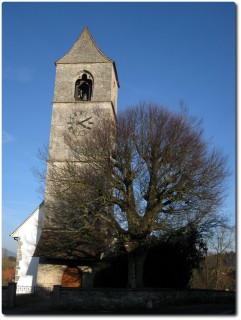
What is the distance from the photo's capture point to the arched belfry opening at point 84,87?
26.5 m

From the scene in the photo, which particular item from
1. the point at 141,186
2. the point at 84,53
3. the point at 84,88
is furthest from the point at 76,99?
the point at 141,186

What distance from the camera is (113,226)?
18.3 metres

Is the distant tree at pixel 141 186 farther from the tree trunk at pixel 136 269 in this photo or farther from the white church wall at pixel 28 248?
the white church wall at pixel 28 248

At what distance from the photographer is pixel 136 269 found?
1789cm

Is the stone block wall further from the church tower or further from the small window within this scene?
the small window

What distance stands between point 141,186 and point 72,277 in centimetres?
755

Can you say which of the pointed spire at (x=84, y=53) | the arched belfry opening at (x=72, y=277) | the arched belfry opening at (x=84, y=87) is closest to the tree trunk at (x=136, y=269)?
the arched belfry opening at (x=72, y=277)

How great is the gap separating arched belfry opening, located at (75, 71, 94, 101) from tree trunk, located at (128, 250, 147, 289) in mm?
12503

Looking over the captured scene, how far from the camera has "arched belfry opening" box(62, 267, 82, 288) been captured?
21861mm

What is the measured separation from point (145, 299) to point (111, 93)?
1448cm

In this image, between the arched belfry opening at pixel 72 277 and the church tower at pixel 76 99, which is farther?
the church tower at pixel 76 99

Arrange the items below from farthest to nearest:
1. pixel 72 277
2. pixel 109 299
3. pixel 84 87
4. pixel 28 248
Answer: pixel 84 87 < pixel 28 248 < pixel 72 277 < pixel 109 299

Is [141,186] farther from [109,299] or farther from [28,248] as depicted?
[28,248]

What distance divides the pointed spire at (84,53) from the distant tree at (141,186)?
27.8 feet
